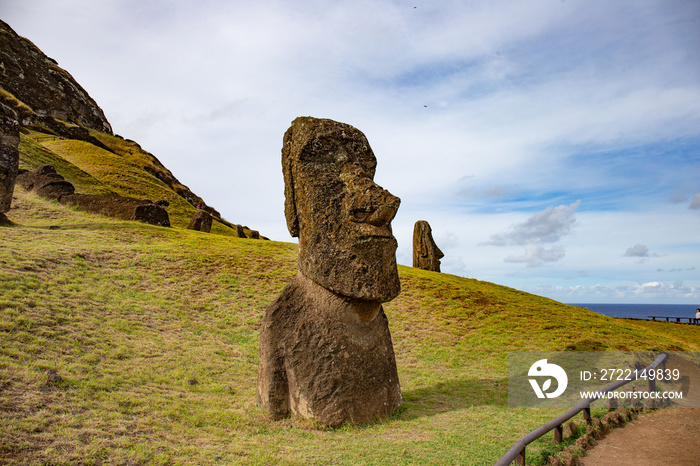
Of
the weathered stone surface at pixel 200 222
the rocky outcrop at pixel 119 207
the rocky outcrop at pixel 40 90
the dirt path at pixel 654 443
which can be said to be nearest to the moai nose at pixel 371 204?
the dirt path at pixel 654 443

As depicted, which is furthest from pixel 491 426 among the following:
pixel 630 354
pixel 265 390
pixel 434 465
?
pixel 630 354

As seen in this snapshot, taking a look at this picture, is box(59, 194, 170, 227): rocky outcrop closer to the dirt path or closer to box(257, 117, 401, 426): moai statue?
box(257, 117, 401, 426): moai statue

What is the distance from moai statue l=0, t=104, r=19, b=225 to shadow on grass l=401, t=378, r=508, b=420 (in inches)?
706

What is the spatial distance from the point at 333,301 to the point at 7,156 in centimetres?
1822

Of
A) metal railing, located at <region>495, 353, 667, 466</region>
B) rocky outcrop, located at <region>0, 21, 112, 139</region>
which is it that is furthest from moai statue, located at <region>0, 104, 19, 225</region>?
rocky outcrop, located at <region>0, 21, 112, 139</region>

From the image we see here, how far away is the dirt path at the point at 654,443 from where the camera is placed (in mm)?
6293

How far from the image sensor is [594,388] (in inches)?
429

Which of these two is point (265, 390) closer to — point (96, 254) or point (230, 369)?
point (230, 369)

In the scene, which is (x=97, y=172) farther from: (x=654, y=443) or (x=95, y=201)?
(x=654, y=443)

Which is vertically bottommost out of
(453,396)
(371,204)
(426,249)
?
(453,396)

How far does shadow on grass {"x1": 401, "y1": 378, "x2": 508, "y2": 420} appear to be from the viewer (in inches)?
333

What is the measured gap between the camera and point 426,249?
2531cm

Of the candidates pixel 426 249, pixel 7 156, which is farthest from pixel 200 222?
pixel 426 249

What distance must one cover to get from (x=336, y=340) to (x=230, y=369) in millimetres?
4368
